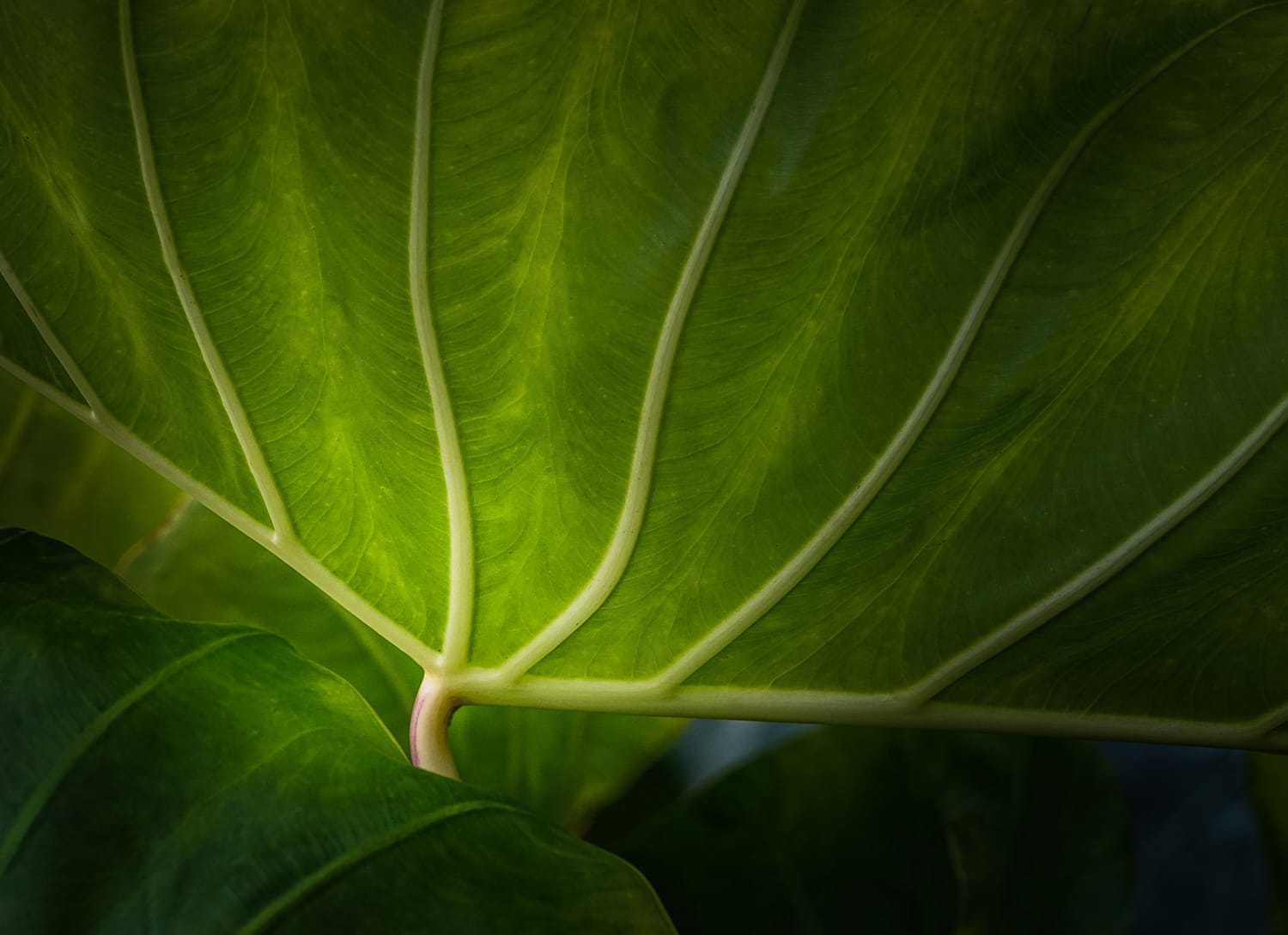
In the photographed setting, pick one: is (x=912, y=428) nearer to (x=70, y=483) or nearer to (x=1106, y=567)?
(x=1106, y=567)

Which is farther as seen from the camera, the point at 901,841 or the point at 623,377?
the point at 901,841

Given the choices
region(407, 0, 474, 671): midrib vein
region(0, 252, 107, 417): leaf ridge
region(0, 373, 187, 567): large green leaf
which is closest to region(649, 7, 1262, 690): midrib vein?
region(407, 0, 474, 671): midrib vein

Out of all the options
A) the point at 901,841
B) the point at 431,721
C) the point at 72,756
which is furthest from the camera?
the point at 901,841

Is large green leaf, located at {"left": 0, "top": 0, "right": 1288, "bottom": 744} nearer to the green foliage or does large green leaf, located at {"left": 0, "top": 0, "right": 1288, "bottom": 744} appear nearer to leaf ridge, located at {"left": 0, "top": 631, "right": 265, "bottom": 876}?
the green foliage

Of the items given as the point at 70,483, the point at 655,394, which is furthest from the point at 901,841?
the point at 70,483

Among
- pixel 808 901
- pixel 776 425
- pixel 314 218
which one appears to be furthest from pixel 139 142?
pixel 808 901

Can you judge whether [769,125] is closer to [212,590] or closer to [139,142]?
[139,142]
